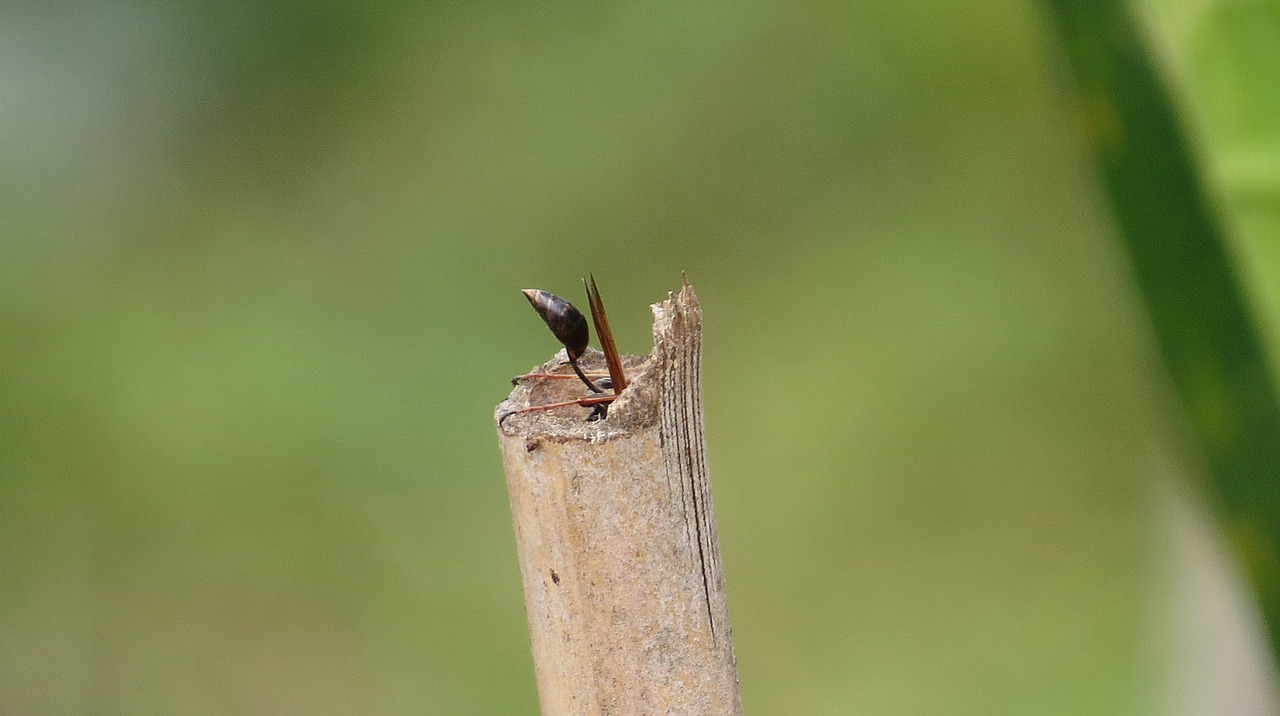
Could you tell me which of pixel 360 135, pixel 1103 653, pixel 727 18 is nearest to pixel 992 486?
pixel 1103 653

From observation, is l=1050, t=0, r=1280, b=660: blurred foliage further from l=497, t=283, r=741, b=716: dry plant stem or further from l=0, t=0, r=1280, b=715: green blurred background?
l=0, t=0, r=1280, b=715: green blurred background

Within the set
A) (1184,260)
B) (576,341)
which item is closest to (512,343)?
(576,341)

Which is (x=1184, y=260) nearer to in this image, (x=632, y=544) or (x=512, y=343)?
(x=632, y=544)

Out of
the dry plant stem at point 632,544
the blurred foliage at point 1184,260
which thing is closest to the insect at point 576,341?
the dry plant stem at point 632,544

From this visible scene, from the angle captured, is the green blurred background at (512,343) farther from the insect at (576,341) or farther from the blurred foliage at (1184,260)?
the blurred foliage at (1184,260)

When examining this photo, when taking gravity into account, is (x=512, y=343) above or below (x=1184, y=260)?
above

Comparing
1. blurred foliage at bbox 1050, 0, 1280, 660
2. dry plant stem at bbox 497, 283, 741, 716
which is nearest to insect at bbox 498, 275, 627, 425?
dry plant stem at bbox 497, 283, 741, 716
